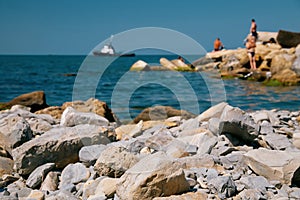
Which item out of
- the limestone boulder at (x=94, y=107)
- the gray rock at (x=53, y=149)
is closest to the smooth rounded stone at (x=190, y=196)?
the gray rock at (x=53, y=149)

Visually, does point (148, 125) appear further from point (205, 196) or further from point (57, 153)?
point (205, 196)

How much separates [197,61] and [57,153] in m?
21.1

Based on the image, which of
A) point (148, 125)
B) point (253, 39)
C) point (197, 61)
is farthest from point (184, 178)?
point (197, 61)

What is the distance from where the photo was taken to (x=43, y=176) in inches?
142

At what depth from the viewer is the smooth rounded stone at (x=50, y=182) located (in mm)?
3438

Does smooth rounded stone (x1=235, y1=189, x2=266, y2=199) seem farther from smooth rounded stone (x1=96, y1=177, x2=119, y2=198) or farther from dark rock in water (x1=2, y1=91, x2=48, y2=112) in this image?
dark rock in water (x1=2, y1=91, x2=48, y2=112)

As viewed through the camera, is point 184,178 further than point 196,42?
No

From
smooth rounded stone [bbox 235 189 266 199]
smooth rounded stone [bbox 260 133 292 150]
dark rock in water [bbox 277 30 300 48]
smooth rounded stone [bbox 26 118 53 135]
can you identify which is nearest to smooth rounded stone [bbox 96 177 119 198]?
smooth rounded stone [bbox 235 189 266 199]

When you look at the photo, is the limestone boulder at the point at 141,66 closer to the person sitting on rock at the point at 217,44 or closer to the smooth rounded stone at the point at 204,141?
the person sitting on rock at the point at 217,44

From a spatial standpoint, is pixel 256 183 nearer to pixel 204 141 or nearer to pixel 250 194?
pixel 250 194

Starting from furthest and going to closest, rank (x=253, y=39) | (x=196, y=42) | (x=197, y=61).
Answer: (x=197, y=61) < (x=253, y=39) < (x=196, y=42)

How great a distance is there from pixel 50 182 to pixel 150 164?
1.19 meters

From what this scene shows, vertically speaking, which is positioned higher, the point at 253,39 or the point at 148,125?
the point at 253,39

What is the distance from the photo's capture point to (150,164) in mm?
2883
